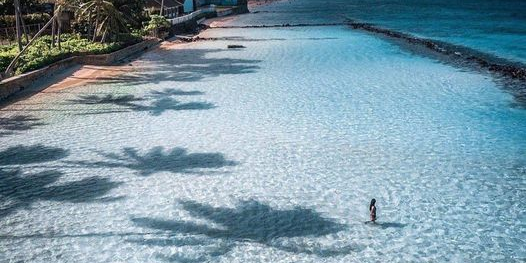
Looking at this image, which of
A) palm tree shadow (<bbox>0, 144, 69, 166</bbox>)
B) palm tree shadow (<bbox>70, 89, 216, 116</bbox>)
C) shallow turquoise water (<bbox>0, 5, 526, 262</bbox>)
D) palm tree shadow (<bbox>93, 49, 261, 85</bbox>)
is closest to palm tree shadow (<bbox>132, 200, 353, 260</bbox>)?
shallow turquoise water (<bbox>0, 5, 526, 262</bbox>)

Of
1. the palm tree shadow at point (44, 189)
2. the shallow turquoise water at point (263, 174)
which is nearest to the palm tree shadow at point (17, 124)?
the shallow turquoise water at point (263, 174)

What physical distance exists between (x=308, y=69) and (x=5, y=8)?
22843mm

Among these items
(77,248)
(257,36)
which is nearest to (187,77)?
(77,248)

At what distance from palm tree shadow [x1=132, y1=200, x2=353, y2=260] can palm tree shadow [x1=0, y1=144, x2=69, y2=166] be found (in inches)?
190

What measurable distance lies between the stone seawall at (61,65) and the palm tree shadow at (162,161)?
30.0ft

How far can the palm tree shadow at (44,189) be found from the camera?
1021 cm

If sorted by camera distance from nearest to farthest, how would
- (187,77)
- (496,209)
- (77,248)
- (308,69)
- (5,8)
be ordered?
(77,248) < (496,209) < (187,77) < (308,69) < (5,8)

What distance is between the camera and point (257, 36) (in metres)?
48.4

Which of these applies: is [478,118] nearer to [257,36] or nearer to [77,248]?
[77,248]

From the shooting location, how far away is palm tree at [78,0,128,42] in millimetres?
30797

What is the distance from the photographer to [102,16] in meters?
32.8

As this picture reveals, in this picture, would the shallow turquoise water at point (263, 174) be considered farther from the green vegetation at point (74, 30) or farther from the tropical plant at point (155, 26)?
the tropical plant at point (155, 26)

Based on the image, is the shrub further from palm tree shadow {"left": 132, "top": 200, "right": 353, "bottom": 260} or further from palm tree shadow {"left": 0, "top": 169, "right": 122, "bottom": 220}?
palm tree shadow {"left": 132, "top": 200, "right": 353, "bottom": 260}

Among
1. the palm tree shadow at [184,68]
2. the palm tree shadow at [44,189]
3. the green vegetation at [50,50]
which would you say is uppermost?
the green vegetation at [50,50]
